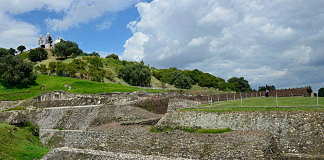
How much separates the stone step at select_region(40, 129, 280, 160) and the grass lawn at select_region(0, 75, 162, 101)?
28.7 metres

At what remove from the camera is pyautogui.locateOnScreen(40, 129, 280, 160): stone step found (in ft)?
50.8

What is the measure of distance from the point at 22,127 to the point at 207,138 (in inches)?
880

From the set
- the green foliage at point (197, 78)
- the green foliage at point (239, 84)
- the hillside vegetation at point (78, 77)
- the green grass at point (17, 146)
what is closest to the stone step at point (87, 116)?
the green grass at point (17, 146)

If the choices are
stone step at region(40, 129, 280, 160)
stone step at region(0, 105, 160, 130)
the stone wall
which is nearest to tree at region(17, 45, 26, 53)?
stone step at region(0, 105, 160, 130)

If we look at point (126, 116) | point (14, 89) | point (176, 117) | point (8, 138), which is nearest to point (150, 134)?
point (176, 117)

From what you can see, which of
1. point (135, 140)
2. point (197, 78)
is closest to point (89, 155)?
point (135, 140)

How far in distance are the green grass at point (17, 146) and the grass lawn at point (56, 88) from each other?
81.2 feet

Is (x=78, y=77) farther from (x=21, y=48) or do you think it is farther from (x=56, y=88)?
(x=21, y=48)

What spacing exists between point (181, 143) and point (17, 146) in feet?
43.6

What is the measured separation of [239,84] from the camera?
105375mm

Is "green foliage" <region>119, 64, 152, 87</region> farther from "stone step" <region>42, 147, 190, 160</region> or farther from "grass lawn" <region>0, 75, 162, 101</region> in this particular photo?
"stone step" <region>42, 147, 190, 160</region>

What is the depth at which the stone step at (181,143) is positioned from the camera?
610 inches

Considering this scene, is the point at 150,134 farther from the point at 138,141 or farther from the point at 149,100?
the point at 149,100

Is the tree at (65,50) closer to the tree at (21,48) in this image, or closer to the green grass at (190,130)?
the tree at (21,48)
